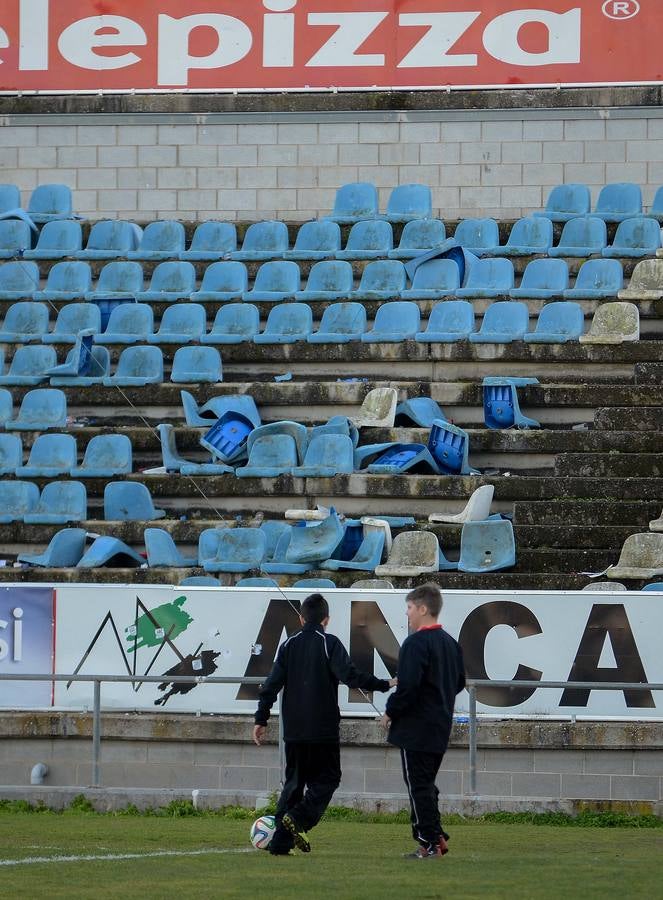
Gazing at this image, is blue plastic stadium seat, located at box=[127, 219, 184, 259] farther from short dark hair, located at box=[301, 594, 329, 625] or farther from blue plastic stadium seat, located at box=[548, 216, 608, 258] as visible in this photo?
short dark hair, located at box=[301, 594, 329, 625]

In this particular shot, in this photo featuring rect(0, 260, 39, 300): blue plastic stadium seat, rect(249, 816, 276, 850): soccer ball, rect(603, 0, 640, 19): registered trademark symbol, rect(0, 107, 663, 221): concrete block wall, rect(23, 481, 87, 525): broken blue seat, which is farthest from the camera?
rect(603, 0, 640, 19): registered trademark symbol

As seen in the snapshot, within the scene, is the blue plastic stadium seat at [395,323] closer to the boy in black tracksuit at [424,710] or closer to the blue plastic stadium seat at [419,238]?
the blue plastic stadium seat at [419,238]

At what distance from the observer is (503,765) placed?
1115 centimetres

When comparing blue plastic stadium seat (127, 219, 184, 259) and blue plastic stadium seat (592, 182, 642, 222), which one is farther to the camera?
blue plastic stadium seat (127, 219, 184, 259)

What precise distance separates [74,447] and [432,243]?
4433 mm

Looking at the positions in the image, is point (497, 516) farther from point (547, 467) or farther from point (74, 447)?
point (74, 447)

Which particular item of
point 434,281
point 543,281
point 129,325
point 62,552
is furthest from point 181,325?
point 543,281

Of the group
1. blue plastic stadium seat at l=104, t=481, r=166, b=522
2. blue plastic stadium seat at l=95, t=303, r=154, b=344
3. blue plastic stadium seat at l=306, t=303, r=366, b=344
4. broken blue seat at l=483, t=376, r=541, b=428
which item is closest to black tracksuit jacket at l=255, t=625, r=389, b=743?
blue plastic stadium seat at l=104, t=481, r=166, b=522

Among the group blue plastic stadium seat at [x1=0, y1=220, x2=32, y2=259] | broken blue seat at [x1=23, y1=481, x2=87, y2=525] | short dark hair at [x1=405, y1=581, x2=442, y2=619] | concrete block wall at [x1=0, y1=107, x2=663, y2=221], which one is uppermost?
concrete block wall at [x1=0, y1=107, x2=663, y2=221]

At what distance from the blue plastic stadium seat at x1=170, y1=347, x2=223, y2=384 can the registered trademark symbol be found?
6080mm

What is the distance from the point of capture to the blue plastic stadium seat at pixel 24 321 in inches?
676

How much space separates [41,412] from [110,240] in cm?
300

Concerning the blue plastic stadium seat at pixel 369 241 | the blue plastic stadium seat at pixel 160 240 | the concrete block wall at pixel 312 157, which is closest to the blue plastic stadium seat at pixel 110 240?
the blue plastic stadium seat at pixel 160 240

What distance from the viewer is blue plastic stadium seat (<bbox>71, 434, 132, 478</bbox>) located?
599 inches
